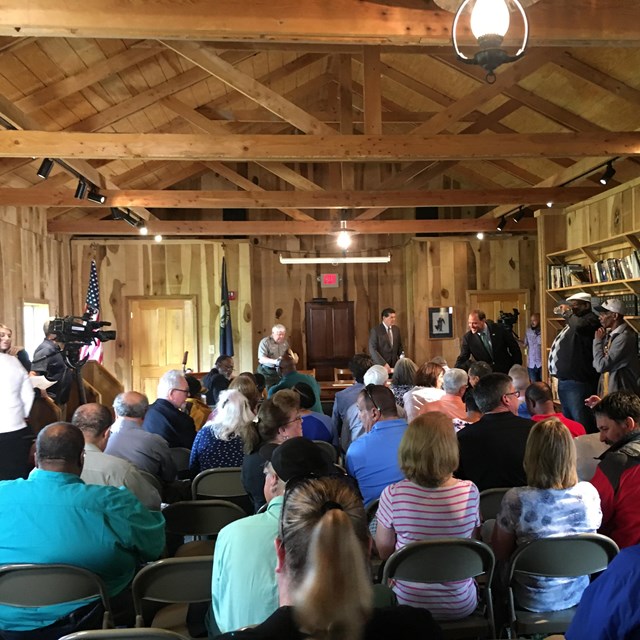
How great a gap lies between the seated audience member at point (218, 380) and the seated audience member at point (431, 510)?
143 inches

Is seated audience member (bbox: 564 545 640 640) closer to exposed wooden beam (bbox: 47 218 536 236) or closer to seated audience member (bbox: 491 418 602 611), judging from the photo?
seated audience member (bbox: 491 418 602 611)

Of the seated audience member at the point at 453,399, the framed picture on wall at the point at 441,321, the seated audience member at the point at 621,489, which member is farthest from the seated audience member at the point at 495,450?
the framed picture on wall at the point at 441,321

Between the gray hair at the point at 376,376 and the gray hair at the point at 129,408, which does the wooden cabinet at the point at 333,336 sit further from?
the gray hair at the point at 129,408

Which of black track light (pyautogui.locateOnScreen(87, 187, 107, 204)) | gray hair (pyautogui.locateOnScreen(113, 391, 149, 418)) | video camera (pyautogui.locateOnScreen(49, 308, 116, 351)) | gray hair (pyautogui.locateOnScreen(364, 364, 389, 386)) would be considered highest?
black track light (pyautogui.locateOnScreen(87, 187, 107, 204))

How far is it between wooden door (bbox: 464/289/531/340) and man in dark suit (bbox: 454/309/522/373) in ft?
13.7

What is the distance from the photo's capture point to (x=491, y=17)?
2.27 m

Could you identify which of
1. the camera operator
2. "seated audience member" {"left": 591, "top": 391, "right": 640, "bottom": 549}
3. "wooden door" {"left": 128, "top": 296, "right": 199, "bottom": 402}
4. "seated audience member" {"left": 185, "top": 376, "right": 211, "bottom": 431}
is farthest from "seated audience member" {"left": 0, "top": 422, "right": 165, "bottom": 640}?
"wooden door" {"left": 128, "top": 296, "right": 199, "bottom": 402}

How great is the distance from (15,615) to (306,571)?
5.01 ft

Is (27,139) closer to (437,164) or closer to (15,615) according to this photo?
(15,615)

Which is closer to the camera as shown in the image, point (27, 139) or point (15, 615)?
point (15, 615)

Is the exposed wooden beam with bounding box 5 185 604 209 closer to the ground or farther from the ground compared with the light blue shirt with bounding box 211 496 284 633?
farther from the ground

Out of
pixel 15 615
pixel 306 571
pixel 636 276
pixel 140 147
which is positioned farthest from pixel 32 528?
pixel 636 276

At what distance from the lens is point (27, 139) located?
15.8ft

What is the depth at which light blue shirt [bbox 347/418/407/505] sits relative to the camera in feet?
10.1
